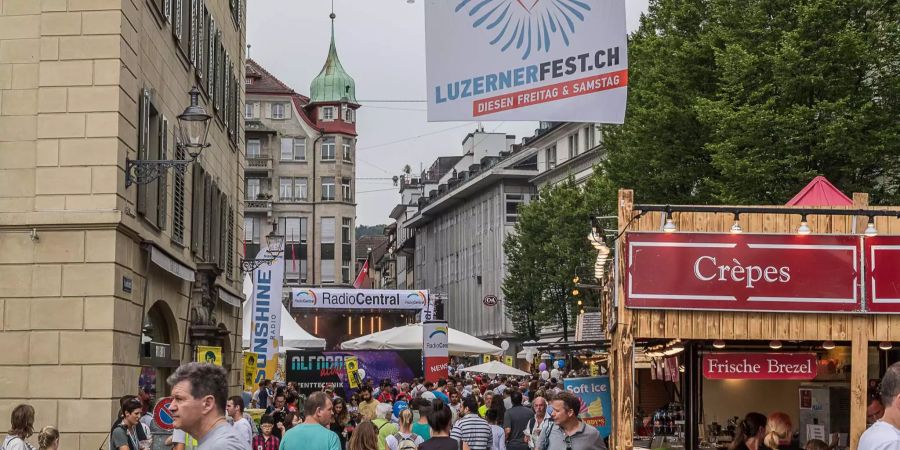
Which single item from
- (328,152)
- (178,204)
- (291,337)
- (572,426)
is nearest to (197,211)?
(178,204)

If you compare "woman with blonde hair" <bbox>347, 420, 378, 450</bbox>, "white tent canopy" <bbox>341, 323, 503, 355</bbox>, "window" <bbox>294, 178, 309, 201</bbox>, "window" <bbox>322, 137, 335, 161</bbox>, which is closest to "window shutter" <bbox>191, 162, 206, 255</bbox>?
"woman with blonde hair" <bbox>347, 420, 378, 450</bbox>

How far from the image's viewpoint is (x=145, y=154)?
59.7 ft

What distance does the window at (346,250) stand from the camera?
10231 centimetres

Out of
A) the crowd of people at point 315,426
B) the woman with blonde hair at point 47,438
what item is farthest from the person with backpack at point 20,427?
the woman with blonde hair at point 47,438

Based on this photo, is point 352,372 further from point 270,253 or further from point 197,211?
point 197,211

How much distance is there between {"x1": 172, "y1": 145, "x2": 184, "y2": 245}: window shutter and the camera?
21.6m

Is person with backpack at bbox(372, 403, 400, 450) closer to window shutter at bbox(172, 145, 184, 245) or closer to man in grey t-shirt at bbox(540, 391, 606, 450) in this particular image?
man in grey t-shirt at bbox(540, 391, 606, 450)

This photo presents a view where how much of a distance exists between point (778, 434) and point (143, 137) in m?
10.00

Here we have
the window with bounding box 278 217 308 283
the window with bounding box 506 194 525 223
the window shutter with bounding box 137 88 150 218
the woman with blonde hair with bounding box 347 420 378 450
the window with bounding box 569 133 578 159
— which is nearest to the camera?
the woman with blonde hair with bounding box 347 420 378 450

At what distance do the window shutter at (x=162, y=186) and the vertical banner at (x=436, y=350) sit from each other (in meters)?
12.9

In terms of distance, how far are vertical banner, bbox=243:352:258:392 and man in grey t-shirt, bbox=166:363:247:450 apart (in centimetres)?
2119

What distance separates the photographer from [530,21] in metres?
8.95

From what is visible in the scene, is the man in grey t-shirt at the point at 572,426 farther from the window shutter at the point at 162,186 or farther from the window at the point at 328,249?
the window at the point at 328,249

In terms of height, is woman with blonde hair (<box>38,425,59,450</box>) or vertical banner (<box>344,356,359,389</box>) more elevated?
vertical banner (<box>344,356,359,389</box>)
